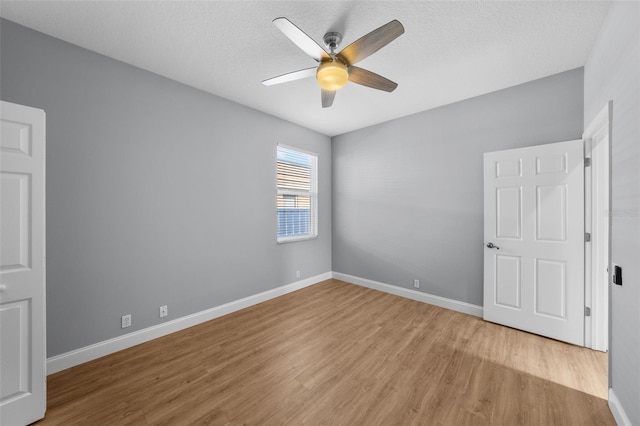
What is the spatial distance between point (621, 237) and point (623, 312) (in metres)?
0.47

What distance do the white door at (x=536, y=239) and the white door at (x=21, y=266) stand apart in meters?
4.18

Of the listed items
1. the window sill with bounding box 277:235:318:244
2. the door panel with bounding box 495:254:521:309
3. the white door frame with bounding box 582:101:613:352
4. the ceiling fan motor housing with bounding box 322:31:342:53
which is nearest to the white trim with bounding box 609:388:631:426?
the white door frame with bounding box 582:101:613:352

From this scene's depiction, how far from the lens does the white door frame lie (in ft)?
7.60

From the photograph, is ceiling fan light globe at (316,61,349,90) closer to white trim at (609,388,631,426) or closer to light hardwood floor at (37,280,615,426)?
light hardwood floor at (37,280,615,426)

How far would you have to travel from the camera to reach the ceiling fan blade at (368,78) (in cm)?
200

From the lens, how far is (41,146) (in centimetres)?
163

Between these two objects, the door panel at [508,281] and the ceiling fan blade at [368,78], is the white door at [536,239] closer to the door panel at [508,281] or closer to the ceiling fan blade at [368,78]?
the door panel at [508,281]

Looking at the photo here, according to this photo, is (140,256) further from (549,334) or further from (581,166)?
(581,166)

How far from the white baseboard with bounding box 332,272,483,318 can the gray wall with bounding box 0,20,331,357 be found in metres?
1.72

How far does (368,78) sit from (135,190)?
8.45 ft

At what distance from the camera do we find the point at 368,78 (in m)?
2.09

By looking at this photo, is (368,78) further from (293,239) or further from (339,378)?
(293,239)

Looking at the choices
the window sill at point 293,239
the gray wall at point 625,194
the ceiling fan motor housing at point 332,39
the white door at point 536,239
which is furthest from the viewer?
the window sill at point 293,239

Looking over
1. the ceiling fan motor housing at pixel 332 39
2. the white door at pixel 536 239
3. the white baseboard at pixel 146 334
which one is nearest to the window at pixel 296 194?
the white baseboard at pixel 146 334
